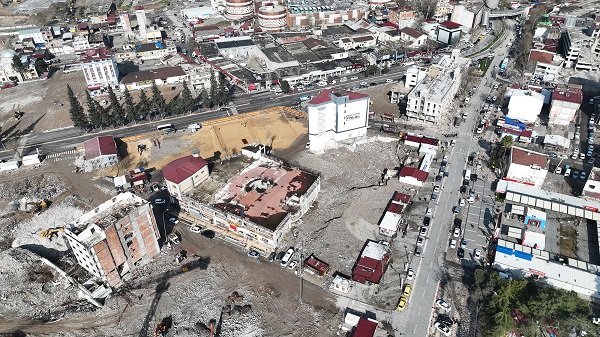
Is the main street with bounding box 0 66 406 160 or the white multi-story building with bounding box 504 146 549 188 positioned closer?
the white multi-story building with bounding box 504 146 549 188

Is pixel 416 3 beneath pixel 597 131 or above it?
above

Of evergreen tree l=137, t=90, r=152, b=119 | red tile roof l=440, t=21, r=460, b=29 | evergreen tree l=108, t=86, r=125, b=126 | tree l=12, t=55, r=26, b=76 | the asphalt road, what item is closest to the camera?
the asphalt road

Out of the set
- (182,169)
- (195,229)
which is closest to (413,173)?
(195,229)

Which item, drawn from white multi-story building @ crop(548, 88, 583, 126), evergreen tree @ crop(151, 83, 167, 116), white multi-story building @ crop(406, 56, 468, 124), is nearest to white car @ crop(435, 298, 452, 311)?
white multi-story building @ crop(406, 56, 468, 124)

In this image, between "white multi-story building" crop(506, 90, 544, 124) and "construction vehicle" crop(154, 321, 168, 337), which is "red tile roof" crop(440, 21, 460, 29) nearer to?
"white multi-story building" crop(506, 90, 544, 124)

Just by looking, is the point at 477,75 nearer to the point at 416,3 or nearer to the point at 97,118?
the point at 416,3

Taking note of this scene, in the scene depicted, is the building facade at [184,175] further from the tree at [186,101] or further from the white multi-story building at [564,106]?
the white multi-story building at [564,106]

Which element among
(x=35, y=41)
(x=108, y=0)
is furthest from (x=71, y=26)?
(x=108, y=0)
